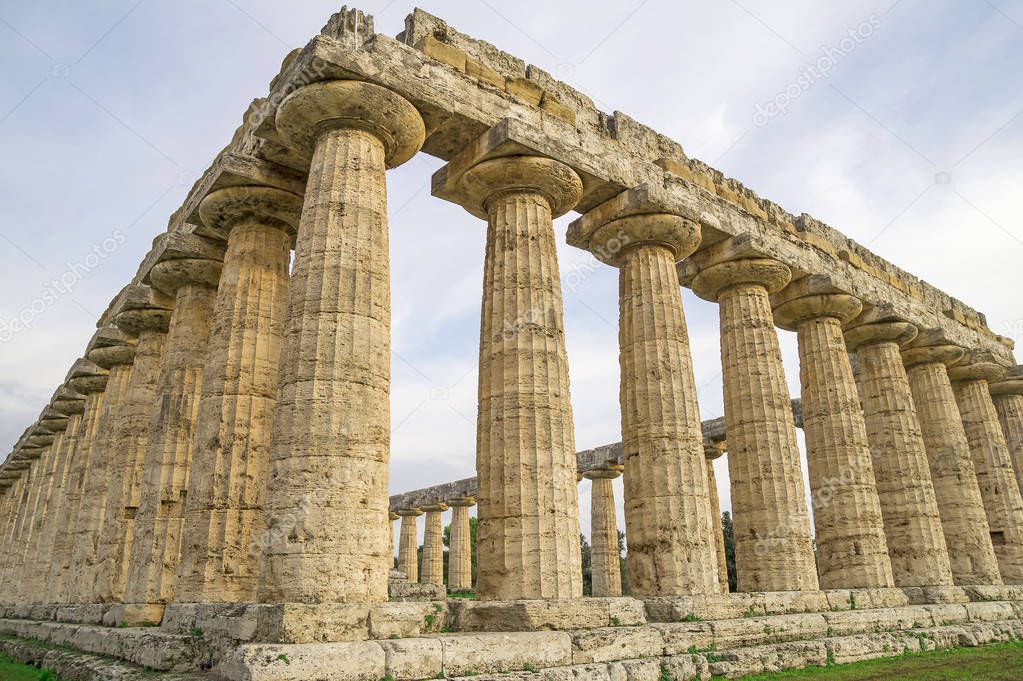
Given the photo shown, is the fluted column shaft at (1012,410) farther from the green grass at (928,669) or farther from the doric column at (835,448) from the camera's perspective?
the green grass at (928,669)

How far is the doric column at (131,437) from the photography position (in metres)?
17.3

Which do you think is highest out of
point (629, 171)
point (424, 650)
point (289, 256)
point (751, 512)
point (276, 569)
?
point (629, 171)

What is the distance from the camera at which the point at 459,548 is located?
4519 centimetres

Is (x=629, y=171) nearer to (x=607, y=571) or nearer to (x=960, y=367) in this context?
(x=960, y=367)

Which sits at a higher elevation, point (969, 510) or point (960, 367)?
point (960, 367)

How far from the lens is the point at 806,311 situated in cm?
2223

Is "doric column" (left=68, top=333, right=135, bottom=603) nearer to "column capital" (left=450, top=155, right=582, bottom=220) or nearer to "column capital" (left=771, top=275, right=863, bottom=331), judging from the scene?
"column capital" (left=450, top=155, right=582, bottom=220)

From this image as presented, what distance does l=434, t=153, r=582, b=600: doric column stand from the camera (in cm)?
1230

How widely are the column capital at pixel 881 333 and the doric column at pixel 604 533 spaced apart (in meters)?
15.4

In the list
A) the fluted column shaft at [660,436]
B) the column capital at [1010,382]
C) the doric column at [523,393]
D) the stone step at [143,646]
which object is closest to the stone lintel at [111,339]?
the stone step at [143,646]

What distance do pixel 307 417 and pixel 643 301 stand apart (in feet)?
30.4

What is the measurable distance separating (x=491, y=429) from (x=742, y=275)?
33.3 feet

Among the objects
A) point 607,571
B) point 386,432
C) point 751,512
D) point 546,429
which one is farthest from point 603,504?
point 386,432

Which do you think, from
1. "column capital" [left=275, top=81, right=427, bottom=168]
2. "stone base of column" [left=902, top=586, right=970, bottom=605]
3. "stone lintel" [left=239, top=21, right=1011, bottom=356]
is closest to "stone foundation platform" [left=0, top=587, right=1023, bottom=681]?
"stone base of column" [left=902, top=586, right=970, bottom=605]
